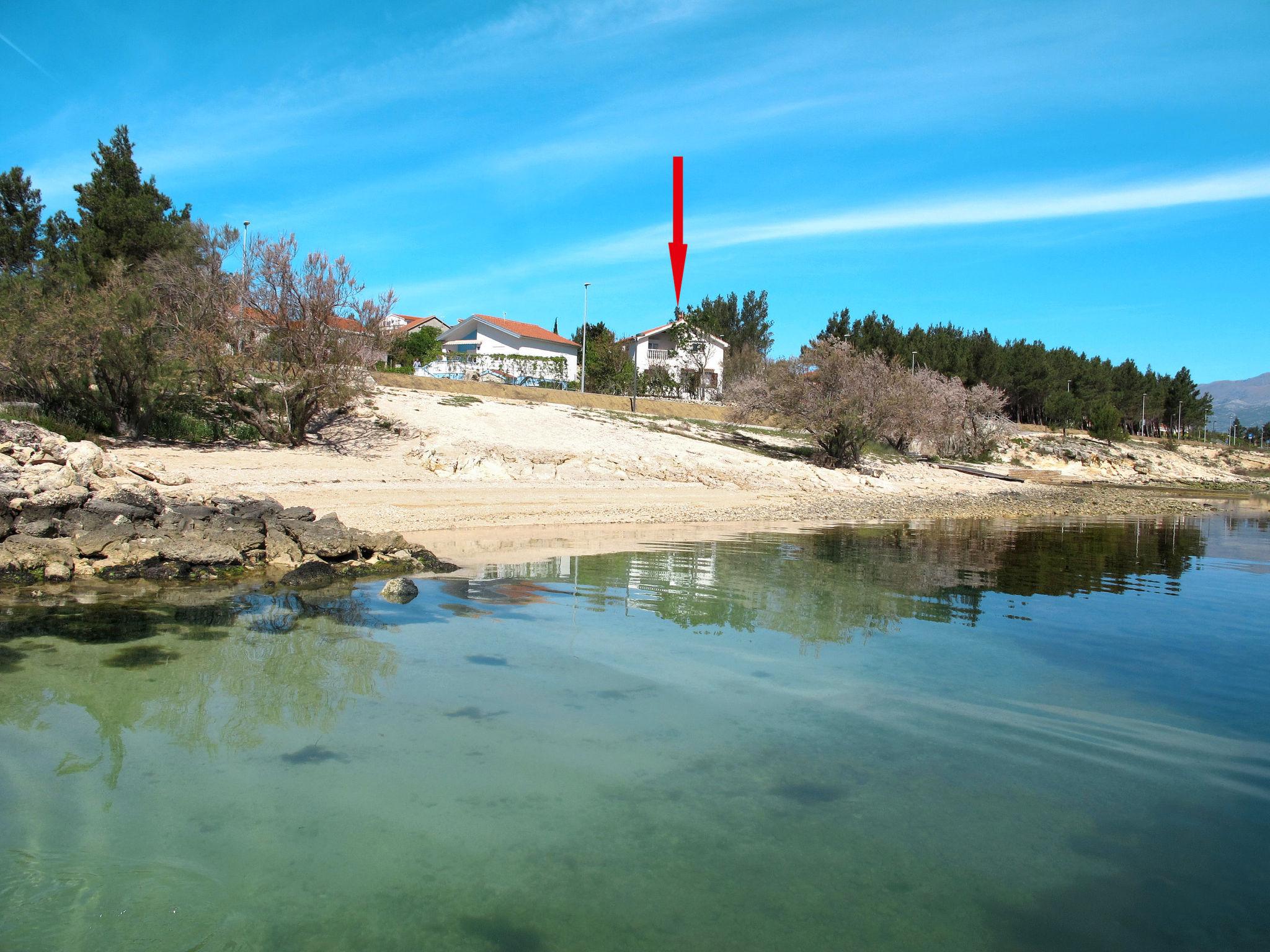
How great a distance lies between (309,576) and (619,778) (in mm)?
7280

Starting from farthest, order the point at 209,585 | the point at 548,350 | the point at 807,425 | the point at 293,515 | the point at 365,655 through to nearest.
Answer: the point at 548,350 < the point at 807,425 < the point at 293,515 < the point at 209,585 < the point at 365,655

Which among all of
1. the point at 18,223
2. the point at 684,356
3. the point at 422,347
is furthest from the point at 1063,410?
the point at 18,223

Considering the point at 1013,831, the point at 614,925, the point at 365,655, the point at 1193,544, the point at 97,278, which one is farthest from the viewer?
the point at 97,278

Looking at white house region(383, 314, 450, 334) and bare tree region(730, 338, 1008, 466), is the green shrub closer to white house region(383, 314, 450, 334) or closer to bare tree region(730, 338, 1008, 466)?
white house region(383, 314, 450, 334)

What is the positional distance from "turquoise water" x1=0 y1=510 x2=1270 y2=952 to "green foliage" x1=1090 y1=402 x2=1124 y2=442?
71705mm

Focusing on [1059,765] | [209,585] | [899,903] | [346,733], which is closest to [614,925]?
[899,903]

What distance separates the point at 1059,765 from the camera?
5.62 metres

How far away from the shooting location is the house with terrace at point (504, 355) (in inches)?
1967

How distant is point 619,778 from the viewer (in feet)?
17.3

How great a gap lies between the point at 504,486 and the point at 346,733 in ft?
52.0

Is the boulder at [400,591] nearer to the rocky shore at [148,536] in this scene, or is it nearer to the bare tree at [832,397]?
the rocky shore at [148,536]

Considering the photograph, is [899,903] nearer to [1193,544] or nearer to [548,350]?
[1193,544]

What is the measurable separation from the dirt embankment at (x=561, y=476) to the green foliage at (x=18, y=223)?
1777cm

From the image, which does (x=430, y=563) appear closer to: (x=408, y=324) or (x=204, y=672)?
(x=204, y=672)
